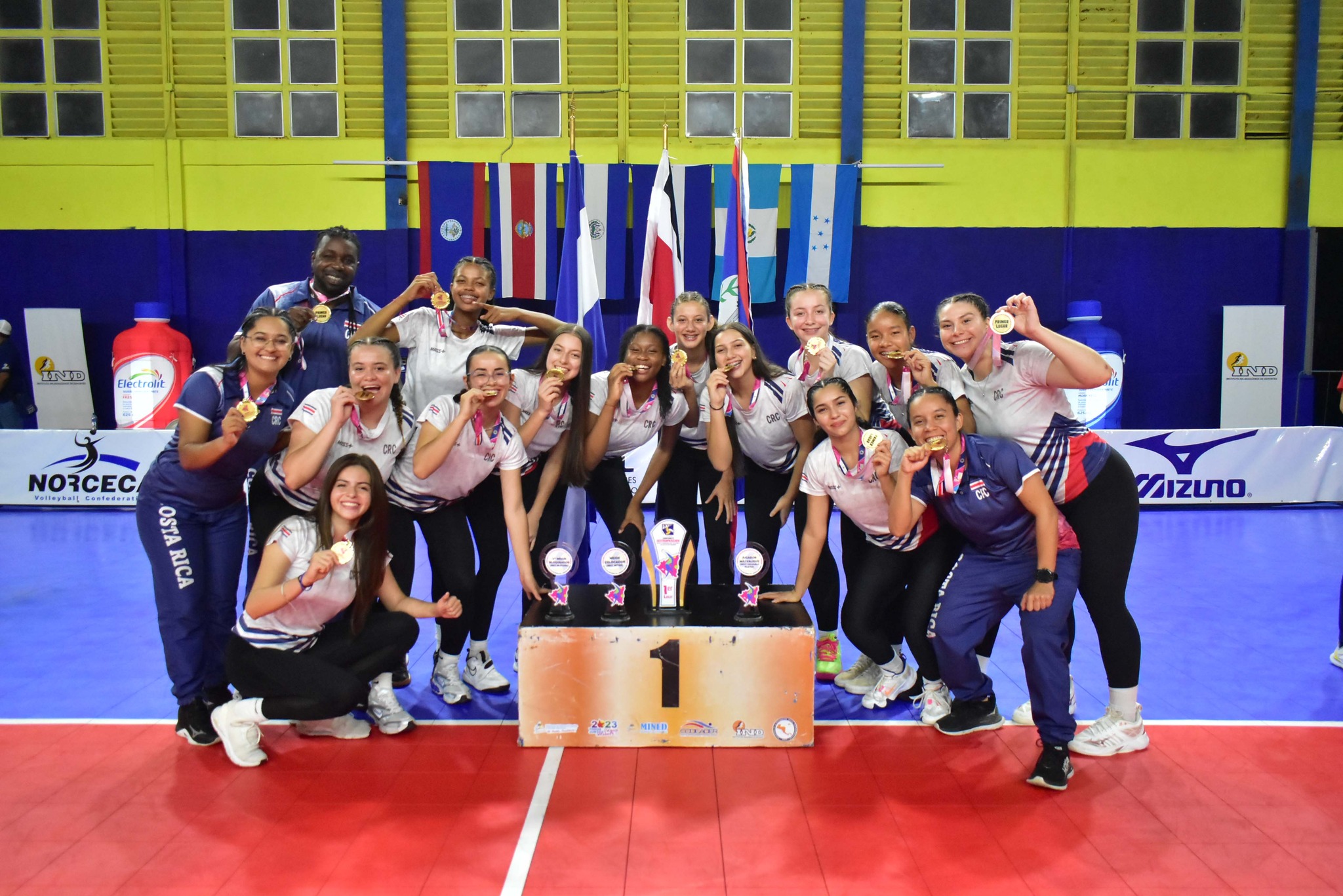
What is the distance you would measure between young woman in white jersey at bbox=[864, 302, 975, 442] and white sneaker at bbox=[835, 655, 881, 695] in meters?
1.14

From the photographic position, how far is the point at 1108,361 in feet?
38.3

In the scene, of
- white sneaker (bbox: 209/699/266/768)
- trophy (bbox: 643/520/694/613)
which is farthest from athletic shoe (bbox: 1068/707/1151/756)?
white sneaker (bbox: 209/699/266/768)

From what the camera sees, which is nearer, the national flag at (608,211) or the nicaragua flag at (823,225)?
the national flag at (608,211)

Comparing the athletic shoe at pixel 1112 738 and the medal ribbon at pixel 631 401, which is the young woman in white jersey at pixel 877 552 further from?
the medal ribbon at pixel 631 401

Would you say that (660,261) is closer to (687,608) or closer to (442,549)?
(442,549)

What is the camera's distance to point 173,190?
1198cm

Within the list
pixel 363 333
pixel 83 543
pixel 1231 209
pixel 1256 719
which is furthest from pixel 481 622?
pixel 1231 209

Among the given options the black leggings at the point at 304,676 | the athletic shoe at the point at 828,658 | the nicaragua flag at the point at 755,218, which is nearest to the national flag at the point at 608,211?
the nicaragua flag at the point at 755,218

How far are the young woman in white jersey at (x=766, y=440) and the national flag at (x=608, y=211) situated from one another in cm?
719

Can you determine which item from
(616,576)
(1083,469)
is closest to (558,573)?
(616,576)

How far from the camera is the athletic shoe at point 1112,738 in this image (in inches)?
148

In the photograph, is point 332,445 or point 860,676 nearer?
point 332,445

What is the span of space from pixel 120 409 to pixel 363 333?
8.57 meters

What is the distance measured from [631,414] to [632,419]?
0.02 m
